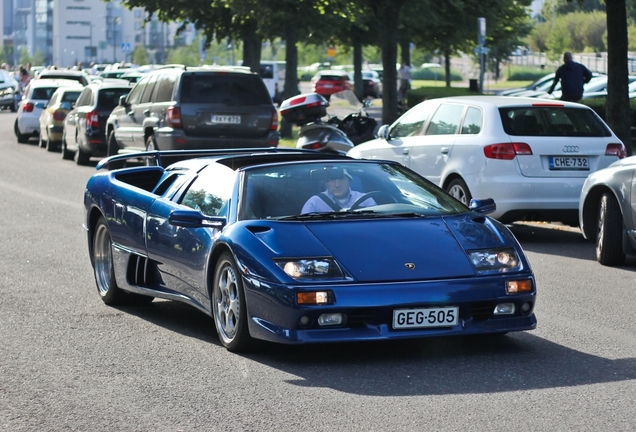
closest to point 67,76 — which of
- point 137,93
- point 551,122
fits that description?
point 137,93

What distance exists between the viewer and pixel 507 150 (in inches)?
523

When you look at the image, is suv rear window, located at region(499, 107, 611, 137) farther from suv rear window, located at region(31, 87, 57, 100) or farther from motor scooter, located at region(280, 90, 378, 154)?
suv rear window, located at region(31, 87, 57, 100)

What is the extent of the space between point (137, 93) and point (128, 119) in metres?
0.53

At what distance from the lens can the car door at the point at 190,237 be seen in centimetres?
776

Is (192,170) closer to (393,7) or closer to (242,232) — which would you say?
(242,232)

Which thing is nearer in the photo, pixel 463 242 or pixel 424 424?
pixel 424 424

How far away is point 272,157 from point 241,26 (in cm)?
2773

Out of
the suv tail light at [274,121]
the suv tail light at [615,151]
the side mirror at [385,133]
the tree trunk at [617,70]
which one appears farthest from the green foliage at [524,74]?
the suv tail light at [615,151]

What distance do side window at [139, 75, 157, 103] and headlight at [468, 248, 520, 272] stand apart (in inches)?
608

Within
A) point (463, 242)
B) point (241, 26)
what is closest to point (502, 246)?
point (463, 242)

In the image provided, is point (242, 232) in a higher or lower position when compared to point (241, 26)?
lower

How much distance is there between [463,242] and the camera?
736 centimetres

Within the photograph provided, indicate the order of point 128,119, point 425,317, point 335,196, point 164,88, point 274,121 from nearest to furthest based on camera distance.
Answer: point 425,317
point 335,196
point 164,88
point 274,121
point 128,119

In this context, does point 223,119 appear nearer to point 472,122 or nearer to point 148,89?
point 148,89
